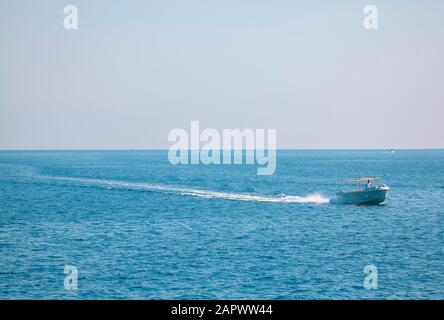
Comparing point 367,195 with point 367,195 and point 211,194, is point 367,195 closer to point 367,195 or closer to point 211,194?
point 367,195

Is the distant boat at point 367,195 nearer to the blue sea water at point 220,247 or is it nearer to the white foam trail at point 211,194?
the blue sea water at point 220,247

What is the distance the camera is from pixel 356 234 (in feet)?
209

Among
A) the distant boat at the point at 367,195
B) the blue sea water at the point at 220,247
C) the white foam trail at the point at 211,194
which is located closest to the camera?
the blue sea water at the point at 220,247

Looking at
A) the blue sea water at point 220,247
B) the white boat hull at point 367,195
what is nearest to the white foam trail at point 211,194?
the blue sea water at point 220,247

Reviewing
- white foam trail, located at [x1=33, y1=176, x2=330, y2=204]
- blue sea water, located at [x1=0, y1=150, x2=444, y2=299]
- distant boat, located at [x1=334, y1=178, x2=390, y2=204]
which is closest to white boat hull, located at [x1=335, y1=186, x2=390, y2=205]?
distant boat, located at [x1=334, y1=178, x2=390, y2=204]

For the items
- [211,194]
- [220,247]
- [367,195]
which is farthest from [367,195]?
[220,247]

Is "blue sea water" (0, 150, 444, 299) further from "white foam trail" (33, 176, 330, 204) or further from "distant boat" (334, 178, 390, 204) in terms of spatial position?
"distant boat" (334, 178, 390, 204)

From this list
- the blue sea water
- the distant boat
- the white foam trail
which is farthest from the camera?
the white foam trail

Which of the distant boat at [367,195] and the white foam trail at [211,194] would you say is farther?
the white foam trail at [211,194]

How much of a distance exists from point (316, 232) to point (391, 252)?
12504 millimetres

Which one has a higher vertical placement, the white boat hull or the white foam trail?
the white boat hull

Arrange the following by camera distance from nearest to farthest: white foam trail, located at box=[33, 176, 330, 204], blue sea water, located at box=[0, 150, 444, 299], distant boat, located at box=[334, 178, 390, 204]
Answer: blue sea water, located at box=[0, 150, 444, 299] → distant boat, located at box=[334, 178, 390, 204] → white foam trail, located at box=[33, 176, 330, 204]
